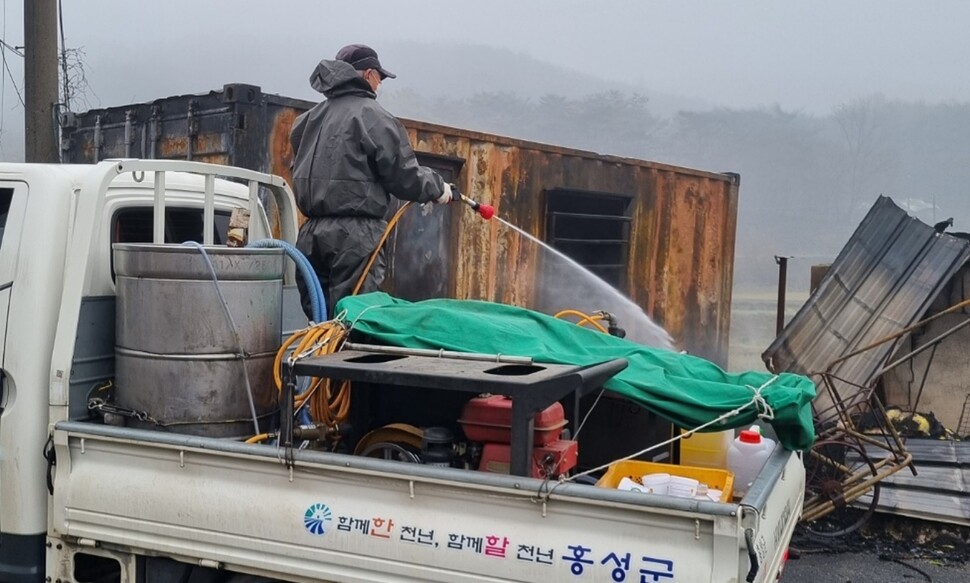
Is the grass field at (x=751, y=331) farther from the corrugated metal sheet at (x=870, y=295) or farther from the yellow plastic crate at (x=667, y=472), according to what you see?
the yellow plastic crate at (x=667, y=472)

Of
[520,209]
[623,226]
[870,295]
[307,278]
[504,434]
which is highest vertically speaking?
[520,209]

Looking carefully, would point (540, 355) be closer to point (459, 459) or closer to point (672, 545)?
point (459, 459)

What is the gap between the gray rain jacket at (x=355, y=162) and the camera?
4.39 m

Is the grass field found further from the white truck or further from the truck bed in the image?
the truck bed

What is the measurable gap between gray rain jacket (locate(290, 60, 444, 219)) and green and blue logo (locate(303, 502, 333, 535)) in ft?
6.15

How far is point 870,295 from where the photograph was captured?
306 inches

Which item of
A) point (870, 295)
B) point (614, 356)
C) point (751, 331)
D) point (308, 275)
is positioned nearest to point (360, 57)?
point (308, 275)

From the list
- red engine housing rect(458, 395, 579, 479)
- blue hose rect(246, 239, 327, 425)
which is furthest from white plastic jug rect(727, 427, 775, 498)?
blue hose rect(246, 239, 327, 425)

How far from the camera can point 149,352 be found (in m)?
3.43

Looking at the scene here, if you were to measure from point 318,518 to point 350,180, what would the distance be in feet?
6.51

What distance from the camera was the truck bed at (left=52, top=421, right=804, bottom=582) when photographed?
2.54 metres

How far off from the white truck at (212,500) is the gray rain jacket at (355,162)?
0.52 meters

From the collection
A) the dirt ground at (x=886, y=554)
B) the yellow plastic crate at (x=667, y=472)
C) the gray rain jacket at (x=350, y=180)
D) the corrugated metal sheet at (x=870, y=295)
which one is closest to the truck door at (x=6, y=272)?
the gray rain jacket at (x=350, y=180)

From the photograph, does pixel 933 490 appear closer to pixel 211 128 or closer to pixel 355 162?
pixel 355 162
